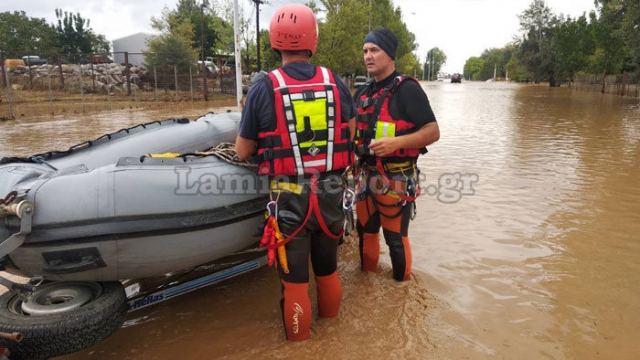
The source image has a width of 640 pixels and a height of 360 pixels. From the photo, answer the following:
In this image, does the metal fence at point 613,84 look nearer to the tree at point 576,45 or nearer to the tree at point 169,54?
the tree at point 576,45

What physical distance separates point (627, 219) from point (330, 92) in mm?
4390

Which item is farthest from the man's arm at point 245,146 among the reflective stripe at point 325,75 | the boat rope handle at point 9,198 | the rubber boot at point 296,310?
the boat rope handle at point 9,198

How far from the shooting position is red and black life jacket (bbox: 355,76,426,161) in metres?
3.16

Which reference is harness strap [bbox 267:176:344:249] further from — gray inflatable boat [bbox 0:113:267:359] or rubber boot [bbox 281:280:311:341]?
gray inflatable boat [bbox 0:113:267:359]

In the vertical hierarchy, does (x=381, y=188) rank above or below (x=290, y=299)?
above

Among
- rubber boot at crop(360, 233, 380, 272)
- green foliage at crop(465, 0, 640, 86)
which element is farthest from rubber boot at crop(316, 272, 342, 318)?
green foliage at crop(465, 0, 640, 86)

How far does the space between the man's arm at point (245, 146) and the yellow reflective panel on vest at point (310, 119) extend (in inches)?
11.4

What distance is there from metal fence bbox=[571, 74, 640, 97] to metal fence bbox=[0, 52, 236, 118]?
91.2ft

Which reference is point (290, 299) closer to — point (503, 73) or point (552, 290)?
point (552, 290)

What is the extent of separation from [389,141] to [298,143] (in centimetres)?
79

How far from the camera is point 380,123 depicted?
322 cm

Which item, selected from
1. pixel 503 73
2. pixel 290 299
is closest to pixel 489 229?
pixel 290 299

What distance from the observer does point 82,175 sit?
255 cm

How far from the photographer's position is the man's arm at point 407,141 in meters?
3.05
